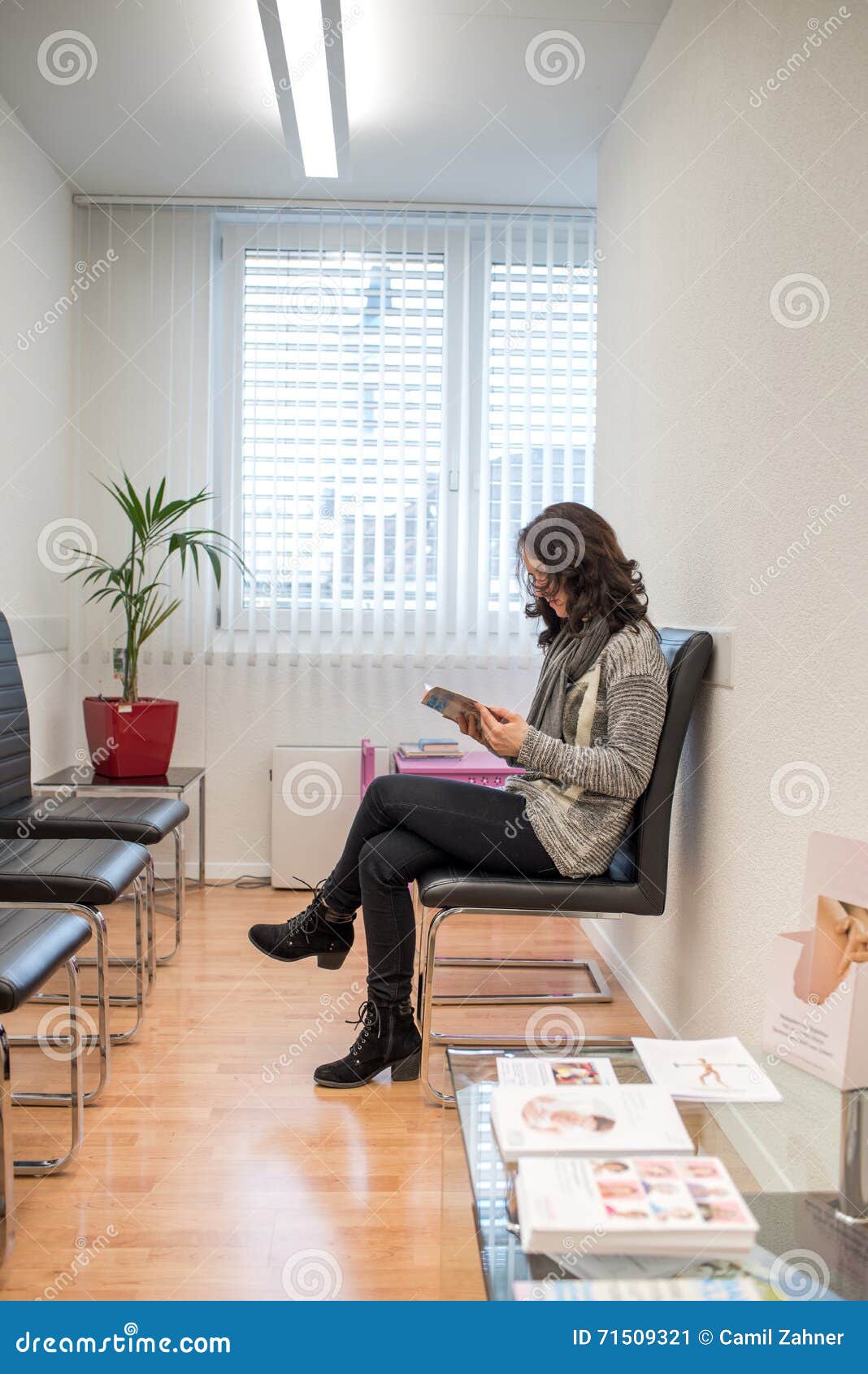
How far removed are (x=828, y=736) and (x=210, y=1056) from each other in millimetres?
1609

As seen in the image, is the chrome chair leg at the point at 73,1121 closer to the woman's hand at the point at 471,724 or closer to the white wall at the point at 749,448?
the woman's hand at the point at 471,724

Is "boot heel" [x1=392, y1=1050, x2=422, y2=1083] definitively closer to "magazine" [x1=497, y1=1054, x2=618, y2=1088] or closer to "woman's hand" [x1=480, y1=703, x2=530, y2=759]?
"woman's hand" [x1=480, y1=703, x2=530, y2=759]

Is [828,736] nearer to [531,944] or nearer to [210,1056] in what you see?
[210,1056]

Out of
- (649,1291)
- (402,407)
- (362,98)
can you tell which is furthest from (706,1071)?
(402,407)

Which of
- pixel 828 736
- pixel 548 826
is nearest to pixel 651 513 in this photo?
pixel 548 826

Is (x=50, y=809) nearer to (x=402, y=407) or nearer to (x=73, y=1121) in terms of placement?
(x=73, y=1121)

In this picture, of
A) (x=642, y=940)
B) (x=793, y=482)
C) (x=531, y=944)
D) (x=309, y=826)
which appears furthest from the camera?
(x=309, y=826)

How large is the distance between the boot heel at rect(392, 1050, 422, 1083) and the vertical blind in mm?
1952

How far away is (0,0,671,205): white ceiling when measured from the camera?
291 cm

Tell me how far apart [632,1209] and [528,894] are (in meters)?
1.28

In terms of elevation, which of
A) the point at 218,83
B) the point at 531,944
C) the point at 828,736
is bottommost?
the point at 531,944

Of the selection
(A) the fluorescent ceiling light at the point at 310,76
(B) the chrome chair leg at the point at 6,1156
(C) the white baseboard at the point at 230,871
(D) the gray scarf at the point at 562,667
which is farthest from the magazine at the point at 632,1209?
(C) the white baseboard at the point at 230,871

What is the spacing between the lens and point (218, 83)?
3.27 meters

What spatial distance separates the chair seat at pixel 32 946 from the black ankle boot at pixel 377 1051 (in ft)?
2.14
